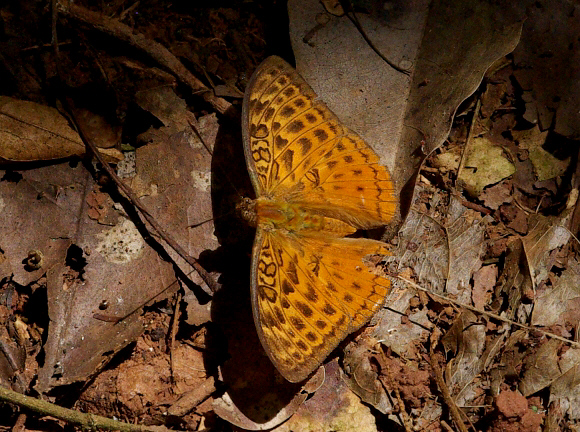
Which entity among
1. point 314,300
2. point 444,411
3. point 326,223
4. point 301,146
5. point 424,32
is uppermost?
point 424,32

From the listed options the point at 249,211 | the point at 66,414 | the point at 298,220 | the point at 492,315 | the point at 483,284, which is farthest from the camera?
the point at 483,284

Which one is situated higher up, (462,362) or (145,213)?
(145,213)

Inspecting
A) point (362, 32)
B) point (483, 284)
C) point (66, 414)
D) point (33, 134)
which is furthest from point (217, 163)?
point (483, 284)

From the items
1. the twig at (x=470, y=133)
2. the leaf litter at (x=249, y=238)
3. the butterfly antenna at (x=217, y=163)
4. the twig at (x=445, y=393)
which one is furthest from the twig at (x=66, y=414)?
the twig at (x=470, y=133)

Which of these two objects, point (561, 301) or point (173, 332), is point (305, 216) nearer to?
point (173, 332)

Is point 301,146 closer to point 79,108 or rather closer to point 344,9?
point 344,9

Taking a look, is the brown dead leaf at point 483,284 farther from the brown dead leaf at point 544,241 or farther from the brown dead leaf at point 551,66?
the brown dead leaf at point 551,66

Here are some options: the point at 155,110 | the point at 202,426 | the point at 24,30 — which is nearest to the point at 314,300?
the point at 202,426

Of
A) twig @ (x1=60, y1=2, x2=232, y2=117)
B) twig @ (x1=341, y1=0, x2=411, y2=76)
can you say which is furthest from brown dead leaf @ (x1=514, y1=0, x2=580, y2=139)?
twig @ (x1=60, y1=2, x2=232, y2=117)
